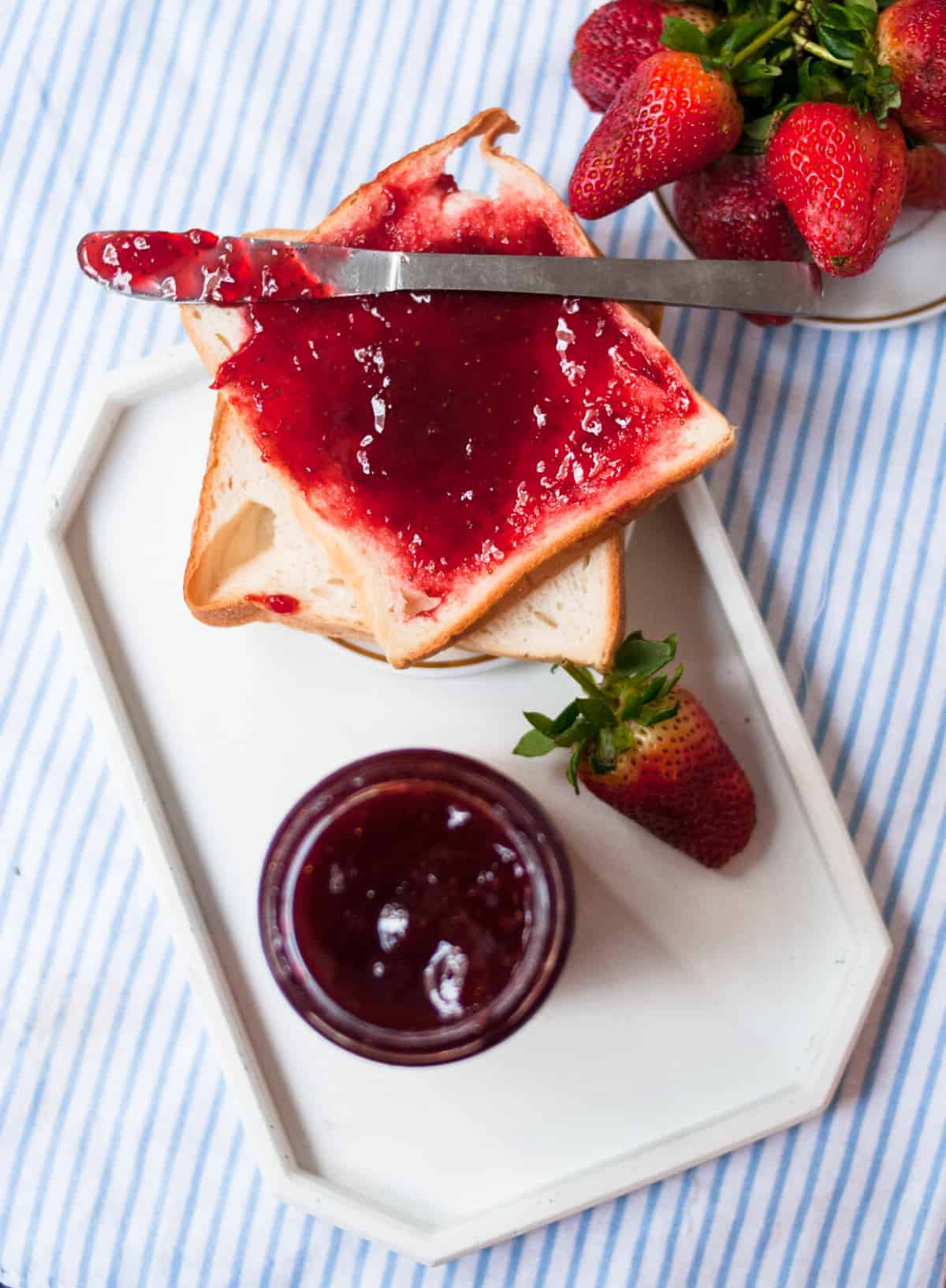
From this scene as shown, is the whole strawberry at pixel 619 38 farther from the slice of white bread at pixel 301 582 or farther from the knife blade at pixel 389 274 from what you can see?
the slice of white bread at pixel 301 582

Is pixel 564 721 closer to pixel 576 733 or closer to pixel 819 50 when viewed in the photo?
pixel 576 733

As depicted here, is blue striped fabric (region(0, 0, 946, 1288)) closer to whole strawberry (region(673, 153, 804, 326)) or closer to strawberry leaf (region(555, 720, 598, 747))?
whole strawberry (region(673, 153, 804, 326))

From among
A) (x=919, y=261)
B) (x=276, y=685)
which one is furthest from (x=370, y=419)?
(x=919, y=261)

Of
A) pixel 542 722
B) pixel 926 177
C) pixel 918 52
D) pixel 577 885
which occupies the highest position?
pixel 918 52

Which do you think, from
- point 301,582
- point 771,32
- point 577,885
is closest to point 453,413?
point 301,582

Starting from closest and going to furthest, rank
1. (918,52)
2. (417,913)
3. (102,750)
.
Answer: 1. (918,52)
2. (417,913)
3. (102,750)

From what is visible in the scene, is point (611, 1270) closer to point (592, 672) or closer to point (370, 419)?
point (592, 672)
